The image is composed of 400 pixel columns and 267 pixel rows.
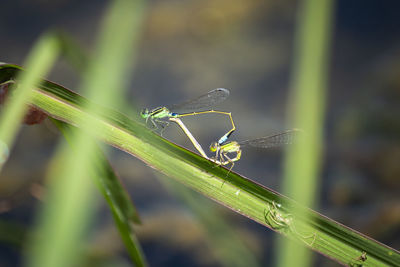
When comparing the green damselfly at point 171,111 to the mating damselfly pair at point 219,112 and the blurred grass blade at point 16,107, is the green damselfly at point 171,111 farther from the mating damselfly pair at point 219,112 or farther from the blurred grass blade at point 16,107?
the blurred grass blade at point 16,107

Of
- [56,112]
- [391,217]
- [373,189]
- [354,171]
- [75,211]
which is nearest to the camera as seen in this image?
[75,211]

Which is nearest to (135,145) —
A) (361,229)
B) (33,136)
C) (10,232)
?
(10,232)

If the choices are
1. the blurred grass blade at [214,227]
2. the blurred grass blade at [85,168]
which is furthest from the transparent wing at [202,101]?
the blurred grass blade at [85,168]

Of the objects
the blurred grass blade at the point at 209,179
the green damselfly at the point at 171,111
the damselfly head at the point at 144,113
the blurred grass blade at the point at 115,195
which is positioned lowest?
the blurred grass blade at the point at 115,195

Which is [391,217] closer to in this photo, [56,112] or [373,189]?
[373,189]

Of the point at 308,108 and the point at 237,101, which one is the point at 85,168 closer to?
the point at 308,108

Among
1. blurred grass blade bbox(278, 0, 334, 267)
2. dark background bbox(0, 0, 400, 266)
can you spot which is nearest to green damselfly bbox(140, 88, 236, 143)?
dark background bbox(0, 0, 400, 266)

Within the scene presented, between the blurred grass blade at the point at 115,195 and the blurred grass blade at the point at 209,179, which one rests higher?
the blurred grass blade at the point at 209,179
